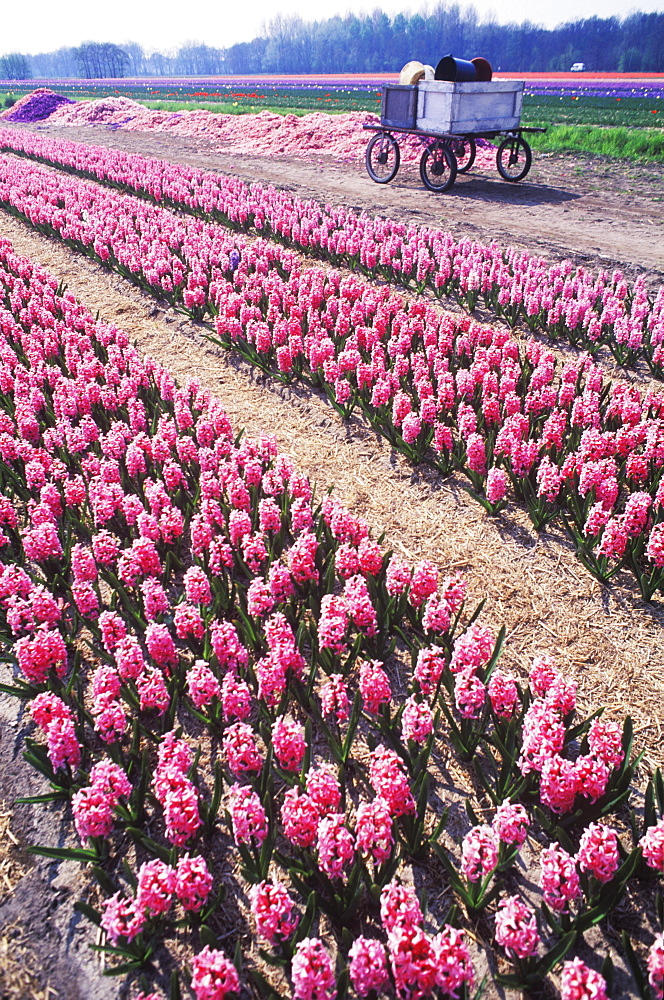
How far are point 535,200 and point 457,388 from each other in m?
13.0

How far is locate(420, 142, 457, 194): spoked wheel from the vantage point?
Answer: 16562 millimetres

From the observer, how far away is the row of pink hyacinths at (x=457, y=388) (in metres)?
5.00

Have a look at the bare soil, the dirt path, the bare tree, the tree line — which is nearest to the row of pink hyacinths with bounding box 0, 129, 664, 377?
the dirt path

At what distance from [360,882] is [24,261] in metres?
11.9

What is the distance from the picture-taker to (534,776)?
3.09m

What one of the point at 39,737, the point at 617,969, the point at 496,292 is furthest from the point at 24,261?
the point at 617,969

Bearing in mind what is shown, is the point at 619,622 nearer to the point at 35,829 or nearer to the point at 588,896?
the point at 588,896

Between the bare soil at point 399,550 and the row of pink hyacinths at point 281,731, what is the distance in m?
0.27

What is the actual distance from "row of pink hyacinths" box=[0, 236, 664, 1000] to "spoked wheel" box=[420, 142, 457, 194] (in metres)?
14.4

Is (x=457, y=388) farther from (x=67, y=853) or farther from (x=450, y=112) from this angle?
(x=450, y=112)

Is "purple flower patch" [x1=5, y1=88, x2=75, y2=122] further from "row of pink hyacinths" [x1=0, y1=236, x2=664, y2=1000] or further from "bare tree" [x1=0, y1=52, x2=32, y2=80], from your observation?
"bare tree" [x1=0, y1=52, x2=32, y2=80]

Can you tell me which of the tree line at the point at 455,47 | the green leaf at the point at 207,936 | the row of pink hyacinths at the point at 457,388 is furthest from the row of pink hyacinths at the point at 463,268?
the tree line at the point at 455,47

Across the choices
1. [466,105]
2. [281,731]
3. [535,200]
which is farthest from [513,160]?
[281,731]

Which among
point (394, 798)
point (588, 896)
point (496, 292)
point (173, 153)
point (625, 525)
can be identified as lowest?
point (588, 896)
